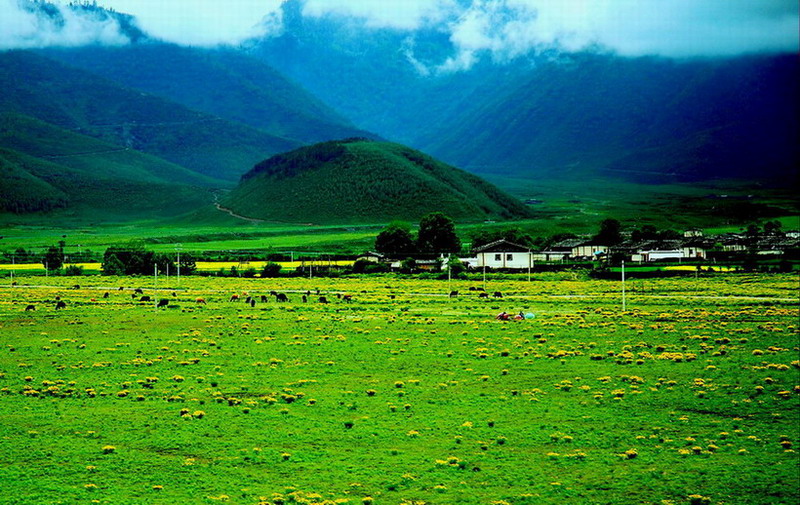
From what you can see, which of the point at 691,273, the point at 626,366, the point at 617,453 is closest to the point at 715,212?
the point at 691,273

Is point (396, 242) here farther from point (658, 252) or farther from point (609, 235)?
point (609, 235)

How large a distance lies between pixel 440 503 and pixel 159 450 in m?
8.52

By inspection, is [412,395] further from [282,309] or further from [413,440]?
[282,309]

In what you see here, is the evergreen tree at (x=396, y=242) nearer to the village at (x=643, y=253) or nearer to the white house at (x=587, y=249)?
the village at (x=643, y=253)

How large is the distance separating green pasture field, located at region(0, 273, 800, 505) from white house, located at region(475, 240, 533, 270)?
56.7 meters

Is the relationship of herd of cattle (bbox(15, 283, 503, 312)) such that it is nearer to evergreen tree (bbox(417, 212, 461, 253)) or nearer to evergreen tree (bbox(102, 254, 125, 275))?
evergreen tree (bbox(102, 254, 125, 275))

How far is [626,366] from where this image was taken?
37094 mm

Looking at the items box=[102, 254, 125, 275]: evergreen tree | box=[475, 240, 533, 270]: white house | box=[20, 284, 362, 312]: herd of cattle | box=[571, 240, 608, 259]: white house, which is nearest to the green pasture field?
box=[20, 284, 362, 312]: herd of cattle

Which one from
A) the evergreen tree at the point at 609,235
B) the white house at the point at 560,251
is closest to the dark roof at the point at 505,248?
the white house at the point at 560,251

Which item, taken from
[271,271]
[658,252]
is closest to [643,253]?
[658,252]

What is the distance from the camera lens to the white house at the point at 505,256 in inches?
4401

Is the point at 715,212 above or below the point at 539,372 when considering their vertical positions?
above

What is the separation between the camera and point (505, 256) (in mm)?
111938

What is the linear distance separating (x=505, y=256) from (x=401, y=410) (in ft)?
277
